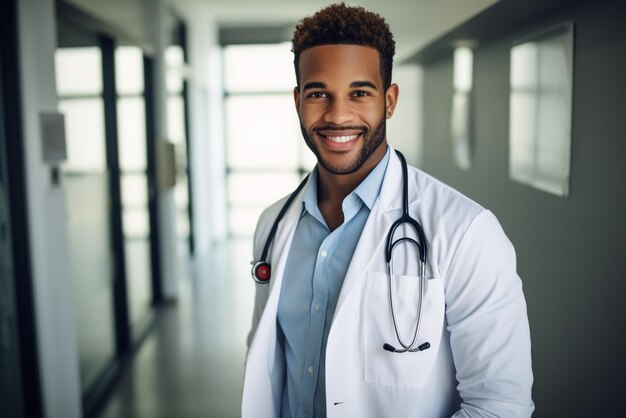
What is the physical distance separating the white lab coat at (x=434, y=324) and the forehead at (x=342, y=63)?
21 centimetres

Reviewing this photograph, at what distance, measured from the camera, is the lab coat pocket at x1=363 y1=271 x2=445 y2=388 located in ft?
3.03

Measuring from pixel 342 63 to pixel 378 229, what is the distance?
0.31 metres

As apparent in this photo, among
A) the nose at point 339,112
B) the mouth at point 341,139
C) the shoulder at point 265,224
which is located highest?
the nose at point 339,112

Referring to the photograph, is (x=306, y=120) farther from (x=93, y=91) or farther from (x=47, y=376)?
(x=93, y=91)

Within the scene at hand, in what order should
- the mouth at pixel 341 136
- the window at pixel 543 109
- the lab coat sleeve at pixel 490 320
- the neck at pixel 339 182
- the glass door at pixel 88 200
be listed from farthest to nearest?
the glass door at pixel 88 200 < the window at pixel 543 109 < the neck at pixel 339 182 < the mouth at pixel 341 136 < the lab coat sleeve at pixel 490 320

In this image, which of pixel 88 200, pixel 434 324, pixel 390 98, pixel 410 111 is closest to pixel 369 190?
pixel 390 98

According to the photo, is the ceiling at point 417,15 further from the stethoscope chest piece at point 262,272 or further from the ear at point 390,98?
the stethoscope chest piece at point 262,272

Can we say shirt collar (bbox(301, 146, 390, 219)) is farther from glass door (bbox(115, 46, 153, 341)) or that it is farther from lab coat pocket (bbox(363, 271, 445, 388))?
glass door (bbox(115, 46, 153, 341))

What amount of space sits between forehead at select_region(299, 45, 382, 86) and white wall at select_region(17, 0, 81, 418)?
137 cm

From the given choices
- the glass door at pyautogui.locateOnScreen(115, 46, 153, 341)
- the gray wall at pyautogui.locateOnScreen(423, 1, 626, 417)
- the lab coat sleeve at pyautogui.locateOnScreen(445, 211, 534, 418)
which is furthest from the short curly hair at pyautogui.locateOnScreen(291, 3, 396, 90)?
the glass door at pyautogui.locateOnScreen(115, 46, 153, 341)

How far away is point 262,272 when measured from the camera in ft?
3.83

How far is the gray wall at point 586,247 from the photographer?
1.33 metres

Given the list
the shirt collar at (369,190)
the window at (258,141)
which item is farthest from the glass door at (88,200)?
the window at (258,141)

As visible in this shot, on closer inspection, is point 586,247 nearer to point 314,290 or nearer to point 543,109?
point 543,109
